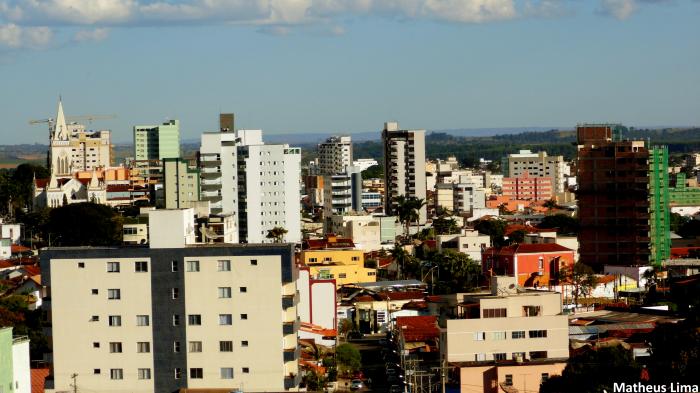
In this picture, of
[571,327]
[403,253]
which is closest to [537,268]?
[403,253]

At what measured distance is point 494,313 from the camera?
41406 mm

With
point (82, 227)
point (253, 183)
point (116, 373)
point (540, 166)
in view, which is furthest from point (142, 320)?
point (540, 166)

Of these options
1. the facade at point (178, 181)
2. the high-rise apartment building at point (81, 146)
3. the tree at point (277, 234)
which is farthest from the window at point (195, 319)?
the high-rise apartment building at point (81, 146)

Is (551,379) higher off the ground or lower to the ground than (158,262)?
lower

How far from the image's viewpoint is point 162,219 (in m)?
37.6

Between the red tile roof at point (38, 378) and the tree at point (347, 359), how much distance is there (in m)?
12.7

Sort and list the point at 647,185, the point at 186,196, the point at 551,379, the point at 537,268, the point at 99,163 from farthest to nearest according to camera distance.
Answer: the point at 99,163
the point at 186,196
the point at 647,185
the point at 537,268
the point at 551,379

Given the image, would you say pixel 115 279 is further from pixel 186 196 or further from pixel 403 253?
A: pixel 186 196

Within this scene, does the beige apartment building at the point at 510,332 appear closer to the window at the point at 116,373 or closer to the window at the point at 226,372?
the window at the point at 226,372

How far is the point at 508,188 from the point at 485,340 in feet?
418

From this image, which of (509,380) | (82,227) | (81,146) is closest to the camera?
(509,380)

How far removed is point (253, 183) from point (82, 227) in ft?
33.9

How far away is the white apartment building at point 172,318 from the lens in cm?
3662

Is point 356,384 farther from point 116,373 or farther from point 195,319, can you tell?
point 116,373
